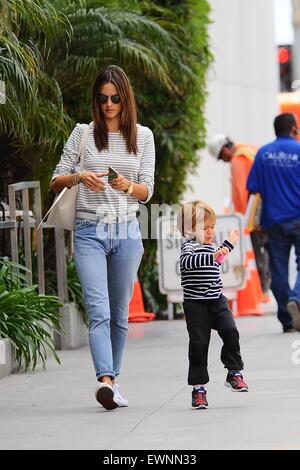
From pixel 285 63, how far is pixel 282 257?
2876cm

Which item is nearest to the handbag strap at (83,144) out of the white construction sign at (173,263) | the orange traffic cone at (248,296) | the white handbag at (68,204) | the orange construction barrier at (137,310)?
the white handbag at (68,204)

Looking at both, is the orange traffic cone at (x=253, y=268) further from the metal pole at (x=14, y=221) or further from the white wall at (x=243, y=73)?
the white wall at (x=243, y=73)

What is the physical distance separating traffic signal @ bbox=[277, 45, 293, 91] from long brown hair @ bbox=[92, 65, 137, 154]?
33162 mm

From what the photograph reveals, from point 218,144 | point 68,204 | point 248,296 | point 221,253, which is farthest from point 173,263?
point 221,253

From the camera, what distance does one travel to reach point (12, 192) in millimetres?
10703

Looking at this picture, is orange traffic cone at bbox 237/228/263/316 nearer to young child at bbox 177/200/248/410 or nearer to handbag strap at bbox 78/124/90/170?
young child at bbox 177/200/248/410

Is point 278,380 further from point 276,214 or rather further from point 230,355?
point 276,214

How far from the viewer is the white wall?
84.9 ft

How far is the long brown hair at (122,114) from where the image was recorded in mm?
7953

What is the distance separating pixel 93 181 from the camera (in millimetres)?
7676

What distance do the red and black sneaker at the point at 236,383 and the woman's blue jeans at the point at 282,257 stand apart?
→ 4852 millimetres

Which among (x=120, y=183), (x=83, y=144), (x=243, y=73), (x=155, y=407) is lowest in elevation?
(x=155, y=407)

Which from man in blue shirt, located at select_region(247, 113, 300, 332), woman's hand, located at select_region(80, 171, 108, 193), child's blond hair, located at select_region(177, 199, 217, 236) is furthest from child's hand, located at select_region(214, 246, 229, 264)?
man in blue shirt, located at select_region(247, 113, 300, 332)

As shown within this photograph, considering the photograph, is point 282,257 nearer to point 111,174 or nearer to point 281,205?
point 281,205
